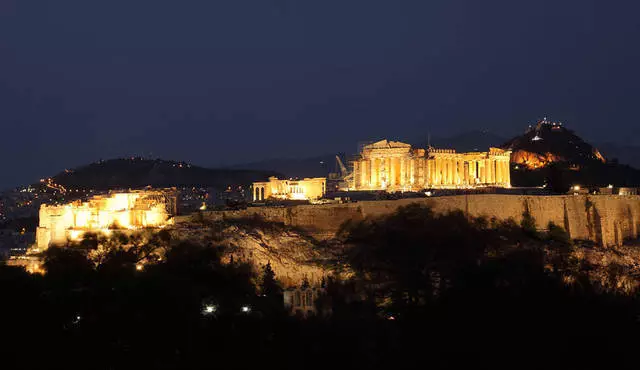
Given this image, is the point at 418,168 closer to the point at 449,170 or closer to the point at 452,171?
the point at 449,170

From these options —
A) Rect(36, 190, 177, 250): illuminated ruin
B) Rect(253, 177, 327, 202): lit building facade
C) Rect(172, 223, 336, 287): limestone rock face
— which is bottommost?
Rect(172, 223, 336, 287): limestone rock face

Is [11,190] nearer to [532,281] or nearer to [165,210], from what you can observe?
[165,210]

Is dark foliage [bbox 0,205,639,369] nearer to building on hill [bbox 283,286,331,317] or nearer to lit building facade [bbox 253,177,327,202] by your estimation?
building on hill [bbox 283,286,331,317]

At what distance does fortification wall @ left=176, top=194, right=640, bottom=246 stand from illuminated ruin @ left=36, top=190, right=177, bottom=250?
264 centimetres

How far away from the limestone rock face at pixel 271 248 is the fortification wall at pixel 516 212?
194cm

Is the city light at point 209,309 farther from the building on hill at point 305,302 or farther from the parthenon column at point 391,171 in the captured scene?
the parthenon column at point 391,171

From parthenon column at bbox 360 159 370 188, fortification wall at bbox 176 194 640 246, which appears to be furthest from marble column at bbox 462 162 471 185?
fortification wall at bbox 176 194 640 246

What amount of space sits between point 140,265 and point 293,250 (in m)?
6.50

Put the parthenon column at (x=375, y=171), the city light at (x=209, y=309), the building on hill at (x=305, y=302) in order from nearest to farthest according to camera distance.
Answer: the city light at (x=209, y=309)
the building on hill at (x=305, y=302)
the parthenon column at (x=375, y=171)

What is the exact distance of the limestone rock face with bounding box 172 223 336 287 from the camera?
3859cm

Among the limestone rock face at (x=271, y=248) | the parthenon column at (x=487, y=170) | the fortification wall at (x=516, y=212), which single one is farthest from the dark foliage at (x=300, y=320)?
the parthenon column at (x=487, y=170)

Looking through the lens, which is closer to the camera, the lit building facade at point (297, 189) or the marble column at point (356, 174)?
the lit building facade at point (297, 189)

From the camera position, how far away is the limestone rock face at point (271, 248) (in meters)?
38.6

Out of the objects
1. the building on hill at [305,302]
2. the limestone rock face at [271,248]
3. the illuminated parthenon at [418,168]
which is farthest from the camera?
the illuminated parthenon at [418,168]
